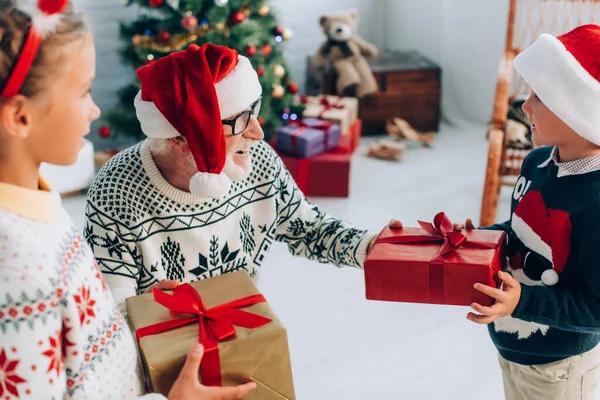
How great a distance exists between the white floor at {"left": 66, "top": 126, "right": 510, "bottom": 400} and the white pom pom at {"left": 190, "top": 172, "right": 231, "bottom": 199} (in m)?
0.95

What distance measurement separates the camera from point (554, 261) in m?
1.32

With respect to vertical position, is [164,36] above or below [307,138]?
above

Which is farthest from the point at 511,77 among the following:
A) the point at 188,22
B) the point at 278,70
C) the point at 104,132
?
the point at 104,132

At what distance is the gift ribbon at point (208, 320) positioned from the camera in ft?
3.48

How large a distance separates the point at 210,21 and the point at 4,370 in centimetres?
242

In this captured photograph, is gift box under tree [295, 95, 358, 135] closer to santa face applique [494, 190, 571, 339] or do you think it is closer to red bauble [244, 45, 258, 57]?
red bauble [244, 45, 258, 57]

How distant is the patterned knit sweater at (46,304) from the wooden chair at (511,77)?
2.08m

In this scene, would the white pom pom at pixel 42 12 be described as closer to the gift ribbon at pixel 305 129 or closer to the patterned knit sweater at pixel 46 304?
the patterned knit sweater at pixel 46 304

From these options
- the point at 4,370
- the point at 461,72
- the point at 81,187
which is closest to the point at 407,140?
the point at 461,72

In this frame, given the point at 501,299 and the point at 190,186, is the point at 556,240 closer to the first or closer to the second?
the point at 501,299

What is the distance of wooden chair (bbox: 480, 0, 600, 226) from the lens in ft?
9.18

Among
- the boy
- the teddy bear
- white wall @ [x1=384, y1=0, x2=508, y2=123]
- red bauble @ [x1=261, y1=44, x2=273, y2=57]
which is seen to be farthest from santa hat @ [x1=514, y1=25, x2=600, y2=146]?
white wall @ [x1=384, y1=0, x2=508, y2=123]

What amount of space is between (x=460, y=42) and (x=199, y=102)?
3186 millimetres

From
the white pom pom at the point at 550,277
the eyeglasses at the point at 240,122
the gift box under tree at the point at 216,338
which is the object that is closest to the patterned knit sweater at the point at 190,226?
the eyeglasses at the point at 240,122
